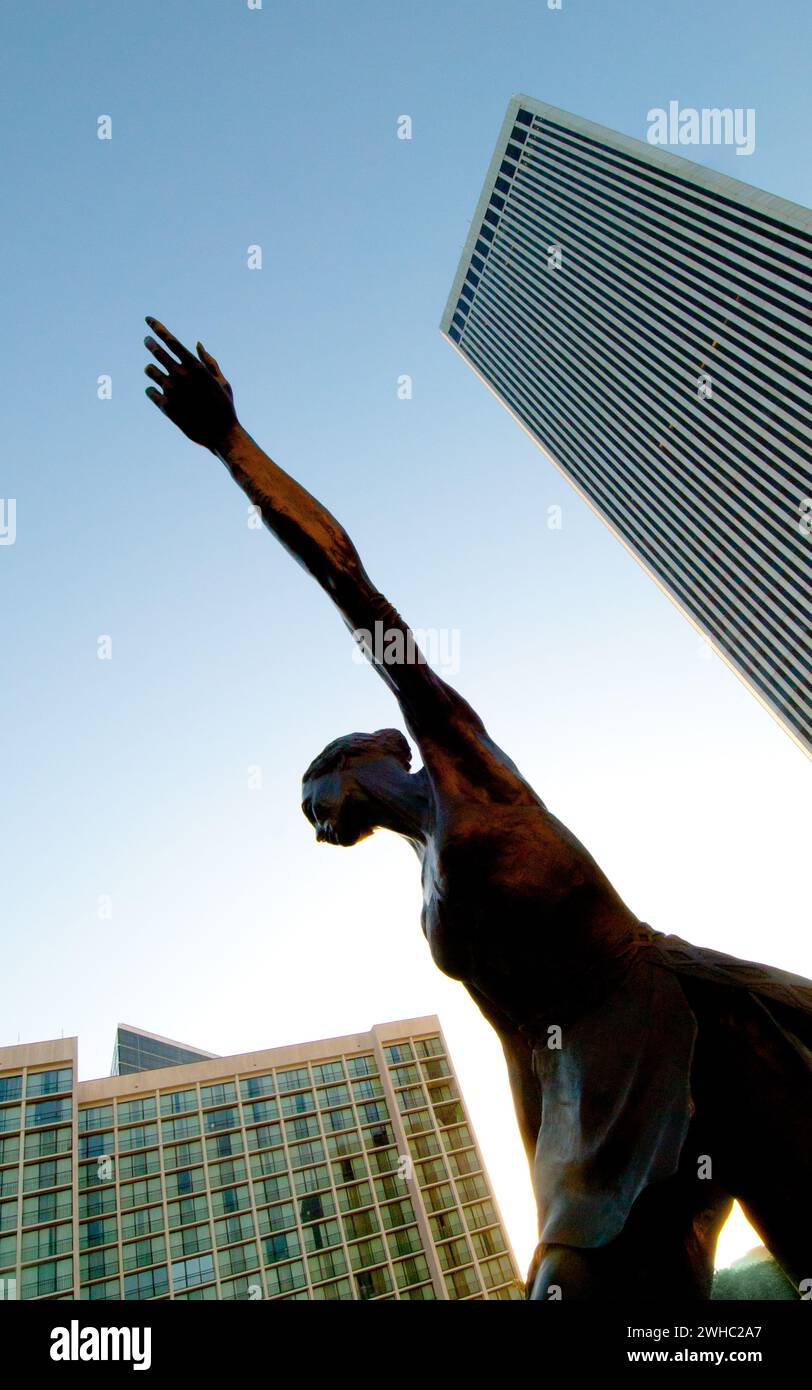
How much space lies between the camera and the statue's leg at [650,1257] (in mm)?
1930

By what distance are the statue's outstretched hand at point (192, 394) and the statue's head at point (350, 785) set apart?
1.51m

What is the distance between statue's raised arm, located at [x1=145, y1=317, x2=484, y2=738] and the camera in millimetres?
3041

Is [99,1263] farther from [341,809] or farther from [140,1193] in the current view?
[341,809]

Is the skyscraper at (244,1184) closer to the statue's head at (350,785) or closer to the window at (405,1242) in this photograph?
the window at (405,1242)

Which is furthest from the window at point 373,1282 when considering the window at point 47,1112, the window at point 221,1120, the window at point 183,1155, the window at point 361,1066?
the window at point 47,1112

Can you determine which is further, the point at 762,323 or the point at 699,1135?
the point at 762,323

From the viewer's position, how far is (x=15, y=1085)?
50094mm

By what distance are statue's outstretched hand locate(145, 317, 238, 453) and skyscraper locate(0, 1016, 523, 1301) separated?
2138 inches

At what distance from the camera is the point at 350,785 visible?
3.35 meters

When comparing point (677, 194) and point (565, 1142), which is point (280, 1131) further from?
point (677, 194)

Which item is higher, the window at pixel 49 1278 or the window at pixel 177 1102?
the window at pixel 177 1102

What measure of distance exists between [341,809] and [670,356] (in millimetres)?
55170
